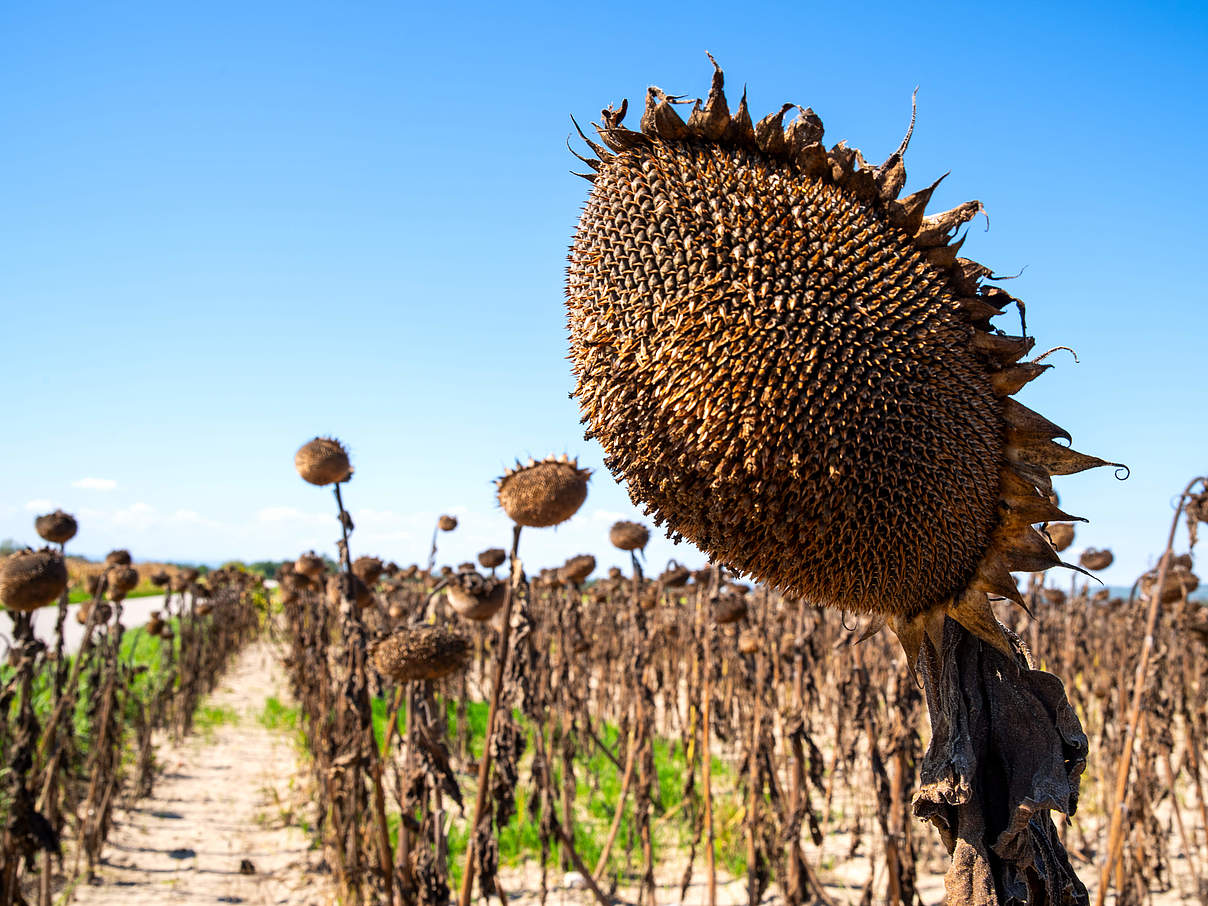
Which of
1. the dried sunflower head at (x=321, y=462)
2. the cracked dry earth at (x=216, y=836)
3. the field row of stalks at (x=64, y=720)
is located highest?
the dried sunflower head at (x=321, y=462)

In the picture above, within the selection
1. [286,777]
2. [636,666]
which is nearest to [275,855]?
[286,777]

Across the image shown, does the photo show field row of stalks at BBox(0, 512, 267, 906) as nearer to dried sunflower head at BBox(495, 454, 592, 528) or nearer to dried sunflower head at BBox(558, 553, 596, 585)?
dried sunflower head at BBox(495, 454, 592, 528)

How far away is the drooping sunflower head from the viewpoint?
1.52 m

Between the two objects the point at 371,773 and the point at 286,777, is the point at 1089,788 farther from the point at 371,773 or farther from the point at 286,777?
the point at 286,777

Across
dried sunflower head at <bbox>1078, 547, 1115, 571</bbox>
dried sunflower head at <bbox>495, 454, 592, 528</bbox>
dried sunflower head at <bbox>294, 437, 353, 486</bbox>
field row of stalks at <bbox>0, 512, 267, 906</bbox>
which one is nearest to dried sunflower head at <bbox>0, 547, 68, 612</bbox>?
field row of stalks at <bbox>0, 512, 267, 906</bbox>

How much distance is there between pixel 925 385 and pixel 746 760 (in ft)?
16.3

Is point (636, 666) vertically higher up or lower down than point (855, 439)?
lower down

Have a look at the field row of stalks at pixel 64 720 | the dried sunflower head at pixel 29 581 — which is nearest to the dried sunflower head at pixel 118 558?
the field row of stalks at pixel 64 720

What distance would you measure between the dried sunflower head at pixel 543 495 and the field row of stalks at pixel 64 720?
10.7 feet

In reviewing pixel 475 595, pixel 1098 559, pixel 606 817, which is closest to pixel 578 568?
pixel 606 817

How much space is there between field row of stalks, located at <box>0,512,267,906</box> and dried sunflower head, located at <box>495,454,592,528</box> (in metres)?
3.25

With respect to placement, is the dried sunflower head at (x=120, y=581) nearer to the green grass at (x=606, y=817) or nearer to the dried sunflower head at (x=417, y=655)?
the green grass at (x=606, y=817)

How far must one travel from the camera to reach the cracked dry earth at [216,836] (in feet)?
23.8

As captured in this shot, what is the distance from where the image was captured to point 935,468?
1.55m
